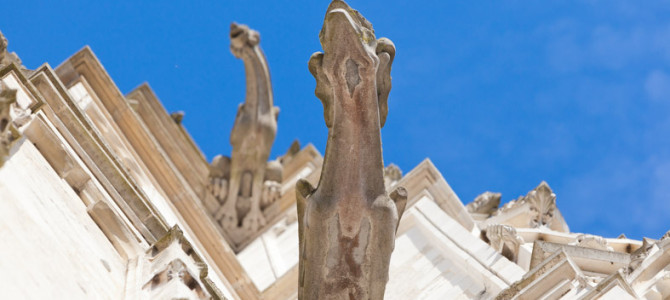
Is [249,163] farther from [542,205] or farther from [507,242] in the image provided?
[507,242]

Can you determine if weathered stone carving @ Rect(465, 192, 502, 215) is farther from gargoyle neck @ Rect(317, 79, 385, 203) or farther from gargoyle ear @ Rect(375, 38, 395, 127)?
gargoyle neck @ Rect(317, 79, 385, 203)

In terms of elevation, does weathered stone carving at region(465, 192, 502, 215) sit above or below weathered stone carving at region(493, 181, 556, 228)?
above

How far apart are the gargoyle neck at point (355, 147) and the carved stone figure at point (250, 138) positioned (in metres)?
8.90

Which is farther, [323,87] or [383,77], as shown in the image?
[383,77]

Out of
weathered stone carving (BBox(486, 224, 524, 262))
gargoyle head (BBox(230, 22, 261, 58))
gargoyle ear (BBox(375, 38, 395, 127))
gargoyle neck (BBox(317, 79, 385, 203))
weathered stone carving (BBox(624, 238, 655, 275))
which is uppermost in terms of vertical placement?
gargoyle head (BBox(230, 22, 261, 58))

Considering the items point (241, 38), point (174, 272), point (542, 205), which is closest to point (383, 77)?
point (174, 272)

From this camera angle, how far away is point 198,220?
14.1 meters

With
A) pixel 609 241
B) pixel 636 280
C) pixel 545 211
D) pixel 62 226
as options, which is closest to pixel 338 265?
pixel 62 226

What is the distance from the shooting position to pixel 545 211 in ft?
47.8

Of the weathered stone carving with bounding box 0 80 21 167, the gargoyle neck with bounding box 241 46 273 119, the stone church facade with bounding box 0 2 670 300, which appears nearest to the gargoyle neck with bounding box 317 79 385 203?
the stone church facade with bounding box 0 2 670 300

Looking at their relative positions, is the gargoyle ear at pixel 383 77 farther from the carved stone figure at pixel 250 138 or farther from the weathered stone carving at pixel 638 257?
the carved stone figure at pixel 250 138

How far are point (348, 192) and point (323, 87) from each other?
65cm

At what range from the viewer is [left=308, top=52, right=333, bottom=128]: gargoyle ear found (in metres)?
8.22

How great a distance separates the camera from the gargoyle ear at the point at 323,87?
27.0 ft
